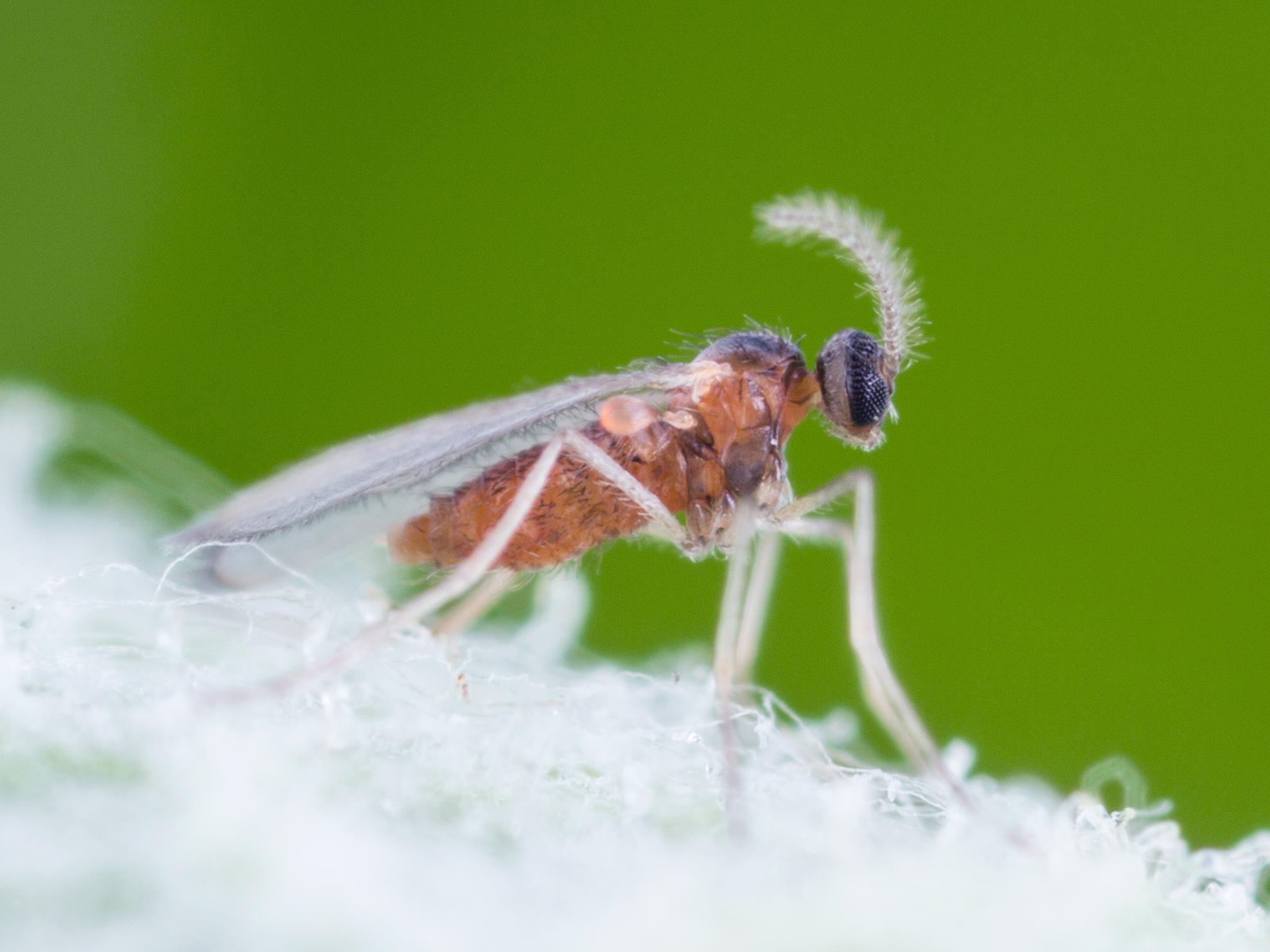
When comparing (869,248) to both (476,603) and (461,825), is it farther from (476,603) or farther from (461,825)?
(461,825)

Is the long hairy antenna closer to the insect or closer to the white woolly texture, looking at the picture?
the insect

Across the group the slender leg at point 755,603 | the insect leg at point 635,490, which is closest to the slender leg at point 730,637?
the slender leg at point 755,603

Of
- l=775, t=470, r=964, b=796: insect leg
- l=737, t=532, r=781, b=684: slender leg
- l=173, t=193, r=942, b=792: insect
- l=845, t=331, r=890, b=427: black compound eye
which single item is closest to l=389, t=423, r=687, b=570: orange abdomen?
l=173, t=193, r=942, b=792: insect

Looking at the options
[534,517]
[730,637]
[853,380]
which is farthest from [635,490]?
[853,380]

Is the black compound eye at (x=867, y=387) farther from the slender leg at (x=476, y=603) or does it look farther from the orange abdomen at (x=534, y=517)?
the slender leg at (x=476, y=603)

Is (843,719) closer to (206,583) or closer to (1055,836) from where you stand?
(1055,836)

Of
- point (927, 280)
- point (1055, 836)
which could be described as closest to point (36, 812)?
point (1055, 836)
